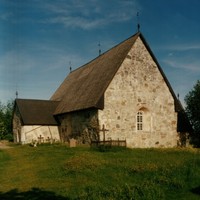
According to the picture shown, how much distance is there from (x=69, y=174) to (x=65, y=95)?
981 inches

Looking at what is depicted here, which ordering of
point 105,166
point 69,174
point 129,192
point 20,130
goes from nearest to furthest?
point 129,192 → point 69,174 → point 105,166 → point 20,130

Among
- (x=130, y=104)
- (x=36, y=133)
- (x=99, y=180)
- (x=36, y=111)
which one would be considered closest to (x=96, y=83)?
(x=130, y=104)

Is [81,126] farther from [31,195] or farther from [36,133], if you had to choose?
[31,195]

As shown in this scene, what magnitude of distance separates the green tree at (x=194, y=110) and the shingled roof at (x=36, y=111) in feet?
47.9

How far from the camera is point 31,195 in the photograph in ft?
41.1

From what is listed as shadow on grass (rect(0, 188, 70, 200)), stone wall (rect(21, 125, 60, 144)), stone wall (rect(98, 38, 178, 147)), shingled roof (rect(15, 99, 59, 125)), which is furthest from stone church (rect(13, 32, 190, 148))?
shadow on grass (rect(0, 188, 70, 200))

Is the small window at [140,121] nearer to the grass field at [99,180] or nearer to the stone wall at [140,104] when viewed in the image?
the stone wall at [140,104]

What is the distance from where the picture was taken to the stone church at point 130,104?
29047 mm

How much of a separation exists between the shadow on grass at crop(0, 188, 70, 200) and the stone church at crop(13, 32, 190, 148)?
15.4 metres

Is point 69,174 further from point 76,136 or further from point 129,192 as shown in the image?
point 76,136

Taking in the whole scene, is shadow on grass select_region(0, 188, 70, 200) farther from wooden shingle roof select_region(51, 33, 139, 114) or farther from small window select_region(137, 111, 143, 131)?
small window select_region(137, 111, 143, 131)

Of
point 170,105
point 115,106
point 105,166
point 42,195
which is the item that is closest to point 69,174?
point 105,166

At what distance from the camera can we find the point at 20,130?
3881 cm

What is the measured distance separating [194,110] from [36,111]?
57.5 feet
